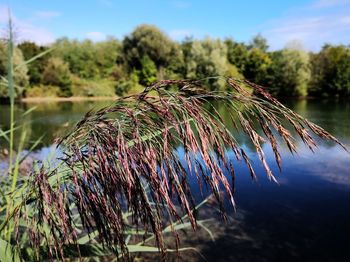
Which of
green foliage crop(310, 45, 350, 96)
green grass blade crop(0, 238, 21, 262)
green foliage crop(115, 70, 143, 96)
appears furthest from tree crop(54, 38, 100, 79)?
green grass blade crop(0, 238, 21, 262)

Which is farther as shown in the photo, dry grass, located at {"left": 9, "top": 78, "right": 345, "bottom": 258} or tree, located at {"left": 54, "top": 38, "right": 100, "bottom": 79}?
tree, located at {"left": 54, "top": 38, "right": 100, "bottom": 79}

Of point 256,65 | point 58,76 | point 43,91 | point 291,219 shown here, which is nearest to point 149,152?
point 291,219

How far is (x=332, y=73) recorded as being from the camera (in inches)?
1810

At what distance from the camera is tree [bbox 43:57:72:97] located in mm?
43459

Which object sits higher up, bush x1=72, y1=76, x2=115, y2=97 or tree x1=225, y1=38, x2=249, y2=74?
tree x1=225, y1=38, x2=249, y2=74

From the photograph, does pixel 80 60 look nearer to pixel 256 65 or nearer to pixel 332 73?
pixel 256 65

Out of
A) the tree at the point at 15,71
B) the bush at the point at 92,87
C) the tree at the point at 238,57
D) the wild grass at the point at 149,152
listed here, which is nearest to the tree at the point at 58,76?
the bush at the point at 92,87

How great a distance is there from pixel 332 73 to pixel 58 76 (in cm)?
3423

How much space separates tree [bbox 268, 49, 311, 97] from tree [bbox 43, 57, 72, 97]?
83.3 feet

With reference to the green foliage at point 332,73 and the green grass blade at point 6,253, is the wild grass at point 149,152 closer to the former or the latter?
the green grass blade at point 6,253

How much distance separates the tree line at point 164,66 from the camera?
43938 mm

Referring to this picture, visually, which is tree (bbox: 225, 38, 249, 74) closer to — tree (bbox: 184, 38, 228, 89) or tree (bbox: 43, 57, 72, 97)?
tree (bbox: 184, 38, 228, 89)

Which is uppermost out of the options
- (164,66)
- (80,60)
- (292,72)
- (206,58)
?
(80,60)

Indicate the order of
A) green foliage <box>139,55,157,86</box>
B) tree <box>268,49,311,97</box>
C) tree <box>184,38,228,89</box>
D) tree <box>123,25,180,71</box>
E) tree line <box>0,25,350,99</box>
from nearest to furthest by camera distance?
1. tree <box>184,38,228,89</box>
2. tree line <box>0,25,350,99</box>
3. tree <box>268,49,311,97</box>
4. green foliage <box>139,55,157,86</box>
5. tree <box>123,25,180,71</box>
